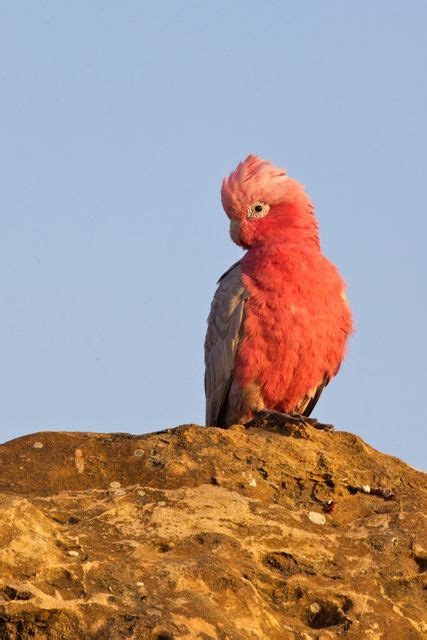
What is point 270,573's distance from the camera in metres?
6.13

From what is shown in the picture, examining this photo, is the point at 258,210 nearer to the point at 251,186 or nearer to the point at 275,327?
the point at 251,186

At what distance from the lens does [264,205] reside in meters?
12.0

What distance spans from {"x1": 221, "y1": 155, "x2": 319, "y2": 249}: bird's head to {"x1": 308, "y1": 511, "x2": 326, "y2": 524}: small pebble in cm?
492

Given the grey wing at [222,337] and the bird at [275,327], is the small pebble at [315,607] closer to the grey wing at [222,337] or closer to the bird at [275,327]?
the bird at [275,327]

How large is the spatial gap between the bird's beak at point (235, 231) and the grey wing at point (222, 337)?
41 centimetres

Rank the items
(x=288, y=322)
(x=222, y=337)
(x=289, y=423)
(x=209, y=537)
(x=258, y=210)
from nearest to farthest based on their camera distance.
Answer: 1. (x=209, y=537)
2. (x=289, y=423)
3. (x=288, y=322)
4. (x=222, y=337)
5. (x=258, y=210)

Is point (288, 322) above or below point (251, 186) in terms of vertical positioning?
below

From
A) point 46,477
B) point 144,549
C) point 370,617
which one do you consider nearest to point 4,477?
point 46,477

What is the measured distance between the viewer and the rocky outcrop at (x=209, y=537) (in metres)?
5.25

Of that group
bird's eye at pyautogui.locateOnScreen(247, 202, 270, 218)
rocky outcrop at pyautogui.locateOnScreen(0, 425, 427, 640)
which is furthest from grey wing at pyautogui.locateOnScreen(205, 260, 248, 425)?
rocky outcrop at pyautogui.locateOnScreen(0, 425, 427, 640)

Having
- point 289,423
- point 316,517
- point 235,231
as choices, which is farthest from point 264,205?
point 316,517

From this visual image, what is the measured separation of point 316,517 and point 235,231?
5.51m

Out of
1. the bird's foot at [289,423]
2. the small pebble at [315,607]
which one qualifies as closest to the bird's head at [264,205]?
the bird's foot at [289,423]

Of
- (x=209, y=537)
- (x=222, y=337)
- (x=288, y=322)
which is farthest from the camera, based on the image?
(x=222, y=337)
